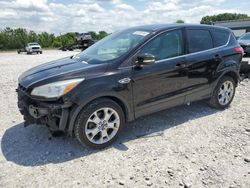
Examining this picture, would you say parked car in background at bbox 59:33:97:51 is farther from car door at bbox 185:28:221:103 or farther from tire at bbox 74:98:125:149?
tire at bbox 74:98:125:149

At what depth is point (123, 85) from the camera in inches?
141

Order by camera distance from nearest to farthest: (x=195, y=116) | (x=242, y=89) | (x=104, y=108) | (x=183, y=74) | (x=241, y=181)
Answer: (x=241, y=181) < (x=104, y=108) < (x=183, y=74) < (x=195, y=116) < (x=242, y=89)

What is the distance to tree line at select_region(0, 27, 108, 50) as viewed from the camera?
172 feet

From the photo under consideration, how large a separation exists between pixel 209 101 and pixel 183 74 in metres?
1.19

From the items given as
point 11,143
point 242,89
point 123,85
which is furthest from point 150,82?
point 242,89

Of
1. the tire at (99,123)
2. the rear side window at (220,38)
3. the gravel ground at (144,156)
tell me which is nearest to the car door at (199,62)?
the rear side window at (220,38)

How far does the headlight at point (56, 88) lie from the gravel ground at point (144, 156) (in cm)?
89

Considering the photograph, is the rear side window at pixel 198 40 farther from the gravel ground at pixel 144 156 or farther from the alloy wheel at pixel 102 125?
the alloy wheel at pixel 102 125

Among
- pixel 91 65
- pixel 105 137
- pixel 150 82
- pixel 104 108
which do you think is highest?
pixel 91 65

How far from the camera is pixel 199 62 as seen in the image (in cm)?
448

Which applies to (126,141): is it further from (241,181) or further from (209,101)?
(209,101)

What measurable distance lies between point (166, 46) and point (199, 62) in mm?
786

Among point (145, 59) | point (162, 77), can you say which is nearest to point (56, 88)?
point (145, 59)

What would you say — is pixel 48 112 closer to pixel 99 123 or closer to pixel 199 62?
pixel 99 123
